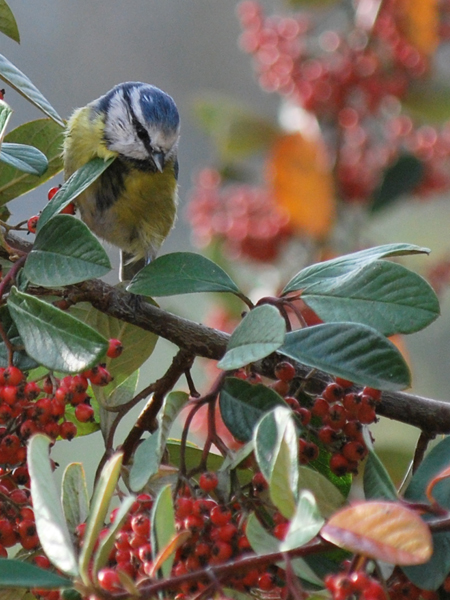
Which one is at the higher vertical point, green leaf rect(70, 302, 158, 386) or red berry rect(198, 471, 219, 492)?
green leaf rect(70, 302, 158, 386)

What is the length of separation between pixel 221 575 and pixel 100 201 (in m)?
1.16

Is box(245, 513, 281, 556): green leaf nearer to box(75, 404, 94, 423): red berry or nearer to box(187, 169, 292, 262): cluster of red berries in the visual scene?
box(75, 404, 94, 423): red berry

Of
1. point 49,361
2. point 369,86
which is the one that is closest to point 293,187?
point 369,86

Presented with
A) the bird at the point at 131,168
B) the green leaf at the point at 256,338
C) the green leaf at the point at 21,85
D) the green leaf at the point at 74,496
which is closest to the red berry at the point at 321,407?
the green leaf at the point at 256,338

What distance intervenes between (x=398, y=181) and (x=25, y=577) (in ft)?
5.08

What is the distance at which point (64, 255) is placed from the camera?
772 mm

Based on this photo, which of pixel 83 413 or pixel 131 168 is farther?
pixel 131 168

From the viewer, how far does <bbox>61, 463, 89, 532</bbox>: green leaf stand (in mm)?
698

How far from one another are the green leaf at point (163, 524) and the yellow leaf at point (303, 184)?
1.21m

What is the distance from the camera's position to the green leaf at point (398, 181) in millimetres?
1884

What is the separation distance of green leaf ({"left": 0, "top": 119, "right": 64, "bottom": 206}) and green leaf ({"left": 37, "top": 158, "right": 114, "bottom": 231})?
172 mm

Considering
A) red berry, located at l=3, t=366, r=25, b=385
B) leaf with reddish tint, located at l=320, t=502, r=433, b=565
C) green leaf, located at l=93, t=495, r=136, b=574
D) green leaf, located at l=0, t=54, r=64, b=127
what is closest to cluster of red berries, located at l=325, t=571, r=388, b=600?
leaf with reddish tint, located at l=320, t=502, r=433, b=565

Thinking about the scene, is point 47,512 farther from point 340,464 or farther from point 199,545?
point 340,464

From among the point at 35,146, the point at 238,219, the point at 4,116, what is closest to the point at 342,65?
the point at 238,219
